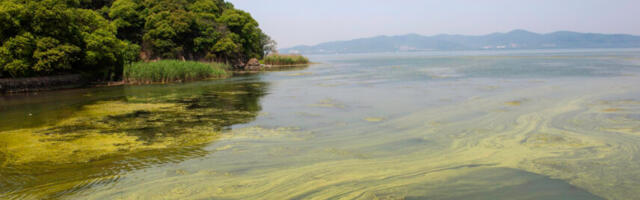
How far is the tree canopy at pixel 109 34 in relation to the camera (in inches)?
752

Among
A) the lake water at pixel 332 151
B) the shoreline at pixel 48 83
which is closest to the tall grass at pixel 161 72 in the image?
the shoreline at pixel 48 83

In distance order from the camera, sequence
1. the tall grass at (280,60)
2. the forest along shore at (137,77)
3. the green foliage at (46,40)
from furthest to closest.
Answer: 1. the tall grass at (280,60)
2. the forest along shore at (137,77)
3. the green foliage at (46,40)

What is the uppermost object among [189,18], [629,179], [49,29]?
[189,18]

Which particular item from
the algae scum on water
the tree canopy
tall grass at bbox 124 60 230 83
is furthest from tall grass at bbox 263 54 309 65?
the algae scum on water

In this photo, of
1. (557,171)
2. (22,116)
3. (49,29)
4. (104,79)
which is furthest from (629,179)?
(104,79)

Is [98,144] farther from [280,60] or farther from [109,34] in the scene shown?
[280,60]

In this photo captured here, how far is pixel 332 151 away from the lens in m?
7.06

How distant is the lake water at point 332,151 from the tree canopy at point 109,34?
793 cm

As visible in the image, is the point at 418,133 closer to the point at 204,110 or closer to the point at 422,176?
the point at 422,176

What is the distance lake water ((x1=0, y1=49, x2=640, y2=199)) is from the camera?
204 inches

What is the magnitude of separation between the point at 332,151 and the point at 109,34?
73.2ft

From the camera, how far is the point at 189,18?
3641 cm

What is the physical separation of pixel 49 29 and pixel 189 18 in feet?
55.1

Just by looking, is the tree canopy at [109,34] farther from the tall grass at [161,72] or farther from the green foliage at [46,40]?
the tall grass at [161,72]
